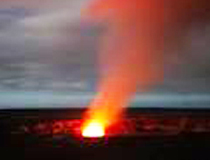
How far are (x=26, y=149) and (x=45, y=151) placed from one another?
1.82 feet

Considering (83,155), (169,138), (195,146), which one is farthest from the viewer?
(169,138)

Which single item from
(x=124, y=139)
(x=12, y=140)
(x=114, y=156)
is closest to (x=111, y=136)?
(x=124, y=139)

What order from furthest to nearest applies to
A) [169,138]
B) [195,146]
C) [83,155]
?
[169,138], [195,146], [83,155]

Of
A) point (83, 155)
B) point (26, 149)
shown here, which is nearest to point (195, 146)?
point (83, 155)

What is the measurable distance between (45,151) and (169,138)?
3909 millimetres

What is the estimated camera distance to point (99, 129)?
16.6 m

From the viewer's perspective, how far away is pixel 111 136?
16.2 m

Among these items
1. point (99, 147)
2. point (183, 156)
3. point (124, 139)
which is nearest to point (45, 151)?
point (99, 147)

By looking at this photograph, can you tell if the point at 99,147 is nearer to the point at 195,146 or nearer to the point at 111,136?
the point at 111,136

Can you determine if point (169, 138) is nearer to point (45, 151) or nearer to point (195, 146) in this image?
point (195, 146)

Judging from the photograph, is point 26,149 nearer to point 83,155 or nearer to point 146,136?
point 83,155

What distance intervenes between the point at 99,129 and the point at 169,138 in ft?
6.99

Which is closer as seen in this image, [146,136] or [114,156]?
[114,156]

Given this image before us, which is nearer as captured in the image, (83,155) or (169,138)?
(83,155)
